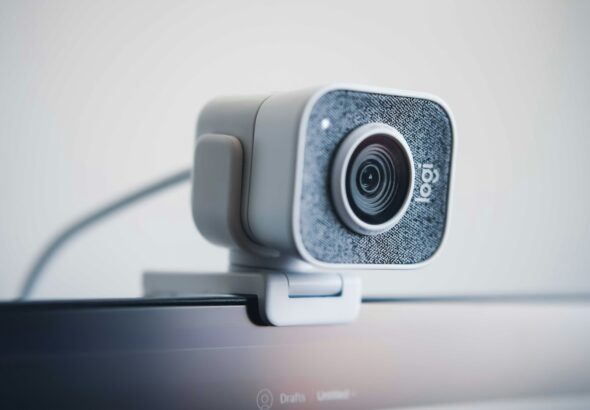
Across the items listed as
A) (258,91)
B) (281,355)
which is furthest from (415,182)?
(258,91)

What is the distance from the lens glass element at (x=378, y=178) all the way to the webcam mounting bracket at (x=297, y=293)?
8 cm

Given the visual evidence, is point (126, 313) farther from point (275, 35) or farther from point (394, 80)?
point (394, 80)

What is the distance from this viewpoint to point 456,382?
738mm

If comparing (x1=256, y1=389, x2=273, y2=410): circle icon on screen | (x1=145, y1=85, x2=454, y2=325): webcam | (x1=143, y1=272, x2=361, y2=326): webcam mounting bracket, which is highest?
(x1=145, y1=85, x2=454, y2=325): webcam

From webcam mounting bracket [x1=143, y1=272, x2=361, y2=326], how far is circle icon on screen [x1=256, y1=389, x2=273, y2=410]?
6cm

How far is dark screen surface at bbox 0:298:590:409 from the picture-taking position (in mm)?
534

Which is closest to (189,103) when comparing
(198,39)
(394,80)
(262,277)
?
(198,39)

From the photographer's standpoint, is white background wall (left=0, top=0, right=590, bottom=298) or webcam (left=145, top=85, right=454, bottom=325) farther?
white background wall (left=0, top=0, right=590, bottom=298)

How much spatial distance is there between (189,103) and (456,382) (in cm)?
55

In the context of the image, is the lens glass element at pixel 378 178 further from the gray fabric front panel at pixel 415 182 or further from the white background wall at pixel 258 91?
the white background wall at pixel 258 91

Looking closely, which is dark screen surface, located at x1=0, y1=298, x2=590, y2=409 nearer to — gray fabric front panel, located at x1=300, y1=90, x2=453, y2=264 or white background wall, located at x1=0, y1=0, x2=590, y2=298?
gray fabric front panel, located at x1=300, y1=90, x2=453, y2=264

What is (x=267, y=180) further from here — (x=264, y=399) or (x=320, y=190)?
(x=264, y=399)

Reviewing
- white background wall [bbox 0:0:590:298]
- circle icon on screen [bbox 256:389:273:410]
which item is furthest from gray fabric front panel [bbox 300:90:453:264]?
white background wall [bbox 0:0:590:298]

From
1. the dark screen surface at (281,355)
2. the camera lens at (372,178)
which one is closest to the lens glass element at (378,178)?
the camera lens at (372,178)
